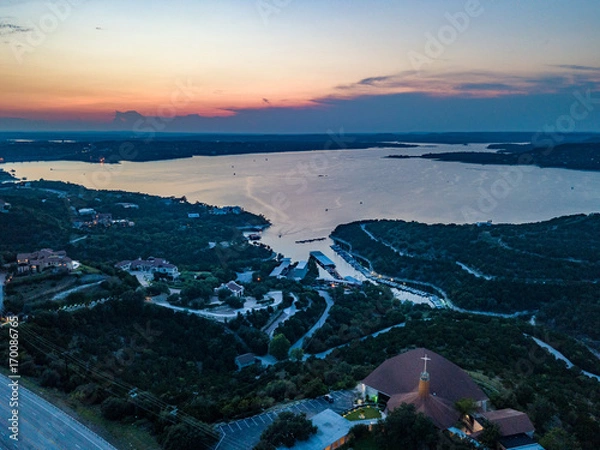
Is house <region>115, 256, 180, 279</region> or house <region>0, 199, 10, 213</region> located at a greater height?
house <region>0, 199, 10, 213</region>

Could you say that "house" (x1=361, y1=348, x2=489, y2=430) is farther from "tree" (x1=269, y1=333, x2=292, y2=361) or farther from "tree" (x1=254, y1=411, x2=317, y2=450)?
"tree" (x1=269, y1=333, x2=292, y2=361)

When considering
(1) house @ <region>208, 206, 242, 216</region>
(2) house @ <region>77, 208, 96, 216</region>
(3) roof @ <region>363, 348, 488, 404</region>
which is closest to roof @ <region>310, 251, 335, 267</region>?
(1) house @ <region>208, 206, 242, 216</region>

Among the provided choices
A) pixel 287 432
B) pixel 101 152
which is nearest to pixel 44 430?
pixel 287 432

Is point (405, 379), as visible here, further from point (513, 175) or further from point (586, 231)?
point (513, 175)

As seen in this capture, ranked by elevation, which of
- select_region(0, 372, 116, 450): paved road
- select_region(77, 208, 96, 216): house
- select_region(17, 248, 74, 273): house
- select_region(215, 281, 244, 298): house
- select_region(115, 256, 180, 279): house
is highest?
select_region(17, 248, 74, 273): house

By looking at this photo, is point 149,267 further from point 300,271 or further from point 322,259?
point 322,259

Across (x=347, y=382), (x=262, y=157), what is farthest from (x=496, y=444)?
(x=262, y=157)
